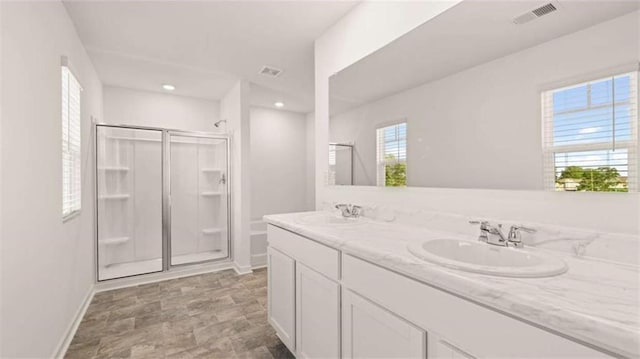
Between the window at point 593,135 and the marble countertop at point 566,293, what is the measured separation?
0.92ft

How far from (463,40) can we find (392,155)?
729 mm

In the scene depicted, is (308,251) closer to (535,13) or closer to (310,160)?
(535,13)

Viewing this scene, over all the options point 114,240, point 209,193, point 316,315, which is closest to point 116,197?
point 114,240

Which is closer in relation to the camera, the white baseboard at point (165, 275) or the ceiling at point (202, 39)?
the ceiling at point (202, 39)

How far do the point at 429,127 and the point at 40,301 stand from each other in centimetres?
234

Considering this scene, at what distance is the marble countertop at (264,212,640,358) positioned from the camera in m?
0.56

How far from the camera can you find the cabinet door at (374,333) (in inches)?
37.8

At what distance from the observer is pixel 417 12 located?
156 cm

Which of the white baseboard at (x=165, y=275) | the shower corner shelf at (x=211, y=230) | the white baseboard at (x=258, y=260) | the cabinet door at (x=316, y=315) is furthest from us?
the shower corner shelf at (x=211, y=230)

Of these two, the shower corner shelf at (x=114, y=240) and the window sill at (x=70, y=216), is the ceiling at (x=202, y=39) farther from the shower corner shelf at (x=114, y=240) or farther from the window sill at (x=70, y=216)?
the shower corner shelf at (x=114, y=240)

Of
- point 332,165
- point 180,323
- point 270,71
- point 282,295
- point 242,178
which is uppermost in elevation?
point 270,71

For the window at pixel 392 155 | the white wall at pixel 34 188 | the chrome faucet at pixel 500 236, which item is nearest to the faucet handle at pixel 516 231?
the chrome faucet at pixel 500 236

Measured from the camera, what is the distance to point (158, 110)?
4.04m

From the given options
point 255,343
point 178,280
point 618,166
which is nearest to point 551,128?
point 618,166
